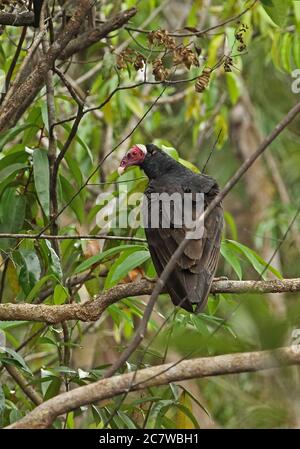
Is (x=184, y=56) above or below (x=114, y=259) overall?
above

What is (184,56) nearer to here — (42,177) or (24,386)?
(42,177)

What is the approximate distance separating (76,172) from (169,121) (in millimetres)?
5640

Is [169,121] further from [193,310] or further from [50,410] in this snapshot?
[50,410]

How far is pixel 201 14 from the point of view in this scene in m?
8.69

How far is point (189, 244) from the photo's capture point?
408 cm

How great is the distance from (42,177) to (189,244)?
833 mm

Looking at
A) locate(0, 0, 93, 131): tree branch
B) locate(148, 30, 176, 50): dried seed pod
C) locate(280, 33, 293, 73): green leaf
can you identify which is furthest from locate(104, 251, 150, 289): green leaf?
locate(280, 33, 293, 73): green leaf

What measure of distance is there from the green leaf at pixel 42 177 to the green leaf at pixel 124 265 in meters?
0.47

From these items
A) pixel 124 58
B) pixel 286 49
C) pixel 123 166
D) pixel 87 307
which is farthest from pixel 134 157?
pixel 87 307

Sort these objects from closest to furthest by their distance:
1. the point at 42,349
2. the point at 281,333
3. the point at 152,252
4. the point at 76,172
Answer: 1. the point at 281,333
2. the point at 152,252
3. the point at 76,172
4. the point at 42,349

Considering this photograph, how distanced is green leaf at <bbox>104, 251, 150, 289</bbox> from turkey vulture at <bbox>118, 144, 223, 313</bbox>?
64 mm

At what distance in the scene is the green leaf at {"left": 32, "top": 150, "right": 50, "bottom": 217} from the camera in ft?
14.0

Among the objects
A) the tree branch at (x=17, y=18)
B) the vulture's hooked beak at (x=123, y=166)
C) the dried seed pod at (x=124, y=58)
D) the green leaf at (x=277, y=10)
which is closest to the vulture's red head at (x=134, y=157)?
the vulture's hooked beak at (x=123, y=166)
